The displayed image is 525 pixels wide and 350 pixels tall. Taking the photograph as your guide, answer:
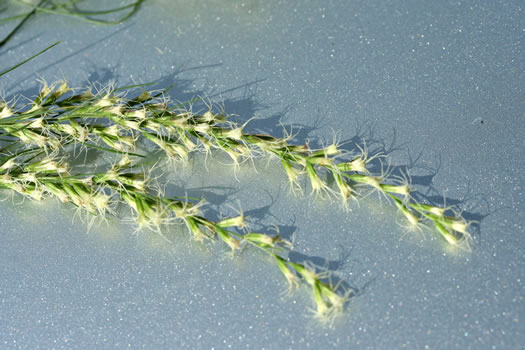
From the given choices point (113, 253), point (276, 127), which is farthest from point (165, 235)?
point (276, 127)

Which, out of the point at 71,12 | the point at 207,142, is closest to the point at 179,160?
the point at 207,142

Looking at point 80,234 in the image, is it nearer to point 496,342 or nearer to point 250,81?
point 250,81

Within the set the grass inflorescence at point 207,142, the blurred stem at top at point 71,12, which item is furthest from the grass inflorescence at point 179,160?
the blurred stem at top at point 71,12

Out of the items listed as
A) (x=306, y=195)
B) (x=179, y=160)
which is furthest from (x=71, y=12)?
(x=306, y=195)

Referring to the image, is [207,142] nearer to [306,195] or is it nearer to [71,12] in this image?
[306,195]

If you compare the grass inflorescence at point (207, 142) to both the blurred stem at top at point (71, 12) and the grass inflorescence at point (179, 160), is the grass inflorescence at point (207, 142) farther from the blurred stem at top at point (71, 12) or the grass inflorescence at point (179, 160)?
the blurred stem at top at point (71, 12)

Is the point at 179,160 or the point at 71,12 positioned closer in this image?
the point at 179,160

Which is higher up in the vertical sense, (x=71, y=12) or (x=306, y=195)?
(x=71, y=12)

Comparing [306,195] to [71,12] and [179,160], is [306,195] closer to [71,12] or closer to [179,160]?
[179,160]
